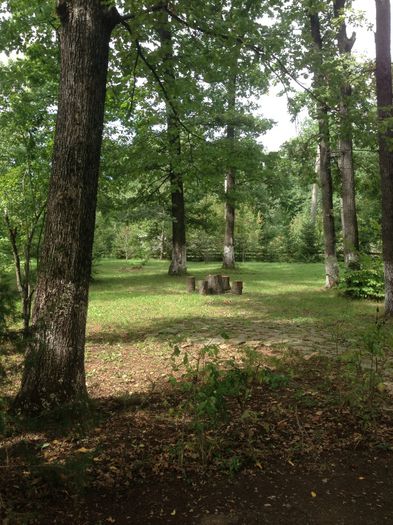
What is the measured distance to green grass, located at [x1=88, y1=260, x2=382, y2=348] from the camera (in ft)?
28.6

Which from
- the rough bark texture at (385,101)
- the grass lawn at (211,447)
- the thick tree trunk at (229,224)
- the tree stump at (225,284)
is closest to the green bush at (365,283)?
the rough bark texture at (385,101)

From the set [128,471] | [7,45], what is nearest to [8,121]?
[7,45]

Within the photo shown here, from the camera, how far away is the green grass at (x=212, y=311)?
8.71m

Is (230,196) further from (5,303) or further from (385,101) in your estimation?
(5,303)

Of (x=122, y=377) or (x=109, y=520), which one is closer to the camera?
(x=109, y=520)

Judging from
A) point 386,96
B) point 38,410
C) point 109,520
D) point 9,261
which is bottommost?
point 109,520

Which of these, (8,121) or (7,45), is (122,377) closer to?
(8,121)

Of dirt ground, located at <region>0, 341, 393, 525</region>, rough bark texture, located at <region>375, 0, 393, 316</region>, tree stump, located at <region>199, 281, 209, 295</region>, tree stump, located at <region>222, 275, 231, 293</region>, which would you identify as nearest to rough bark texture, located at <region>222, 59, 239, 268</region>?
tree stump, located at <region>222, 275, 231, 293</region>

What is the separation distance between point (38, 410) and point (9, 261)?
884 centimetres

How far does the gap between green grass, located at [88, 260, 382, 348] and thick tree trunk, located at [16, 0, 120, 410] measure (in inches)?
152

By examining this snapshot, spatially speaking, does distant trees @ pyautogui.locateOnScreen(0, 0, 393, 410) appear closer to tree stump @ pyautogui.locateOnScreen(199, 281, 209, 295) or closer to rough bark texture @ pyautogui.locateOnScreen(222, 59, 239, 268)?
tree stump @ pyautogui.locateOnScreen(199, 281, 209, 295)

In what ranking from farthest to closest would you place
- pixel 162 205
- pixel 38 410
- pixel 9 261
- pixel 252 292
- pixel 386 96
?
pixel 162 205
pixel 252 292
pixel 9 261
pixel 386 96
pixel 38 410

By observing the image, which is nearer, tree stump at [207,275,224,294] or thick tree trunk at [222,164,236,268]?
tree stump at [207,275,224,294]

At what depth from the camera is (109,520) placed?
2.86m
